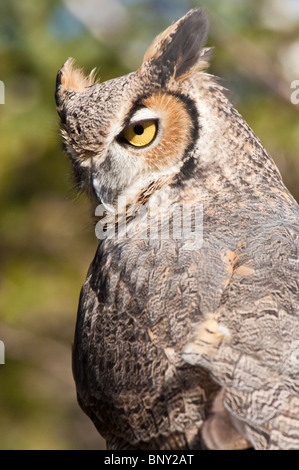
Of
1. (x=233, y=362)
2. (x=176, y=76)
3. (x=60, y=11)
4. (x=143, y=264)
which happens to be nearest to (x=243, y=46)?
(x=60, y=11)

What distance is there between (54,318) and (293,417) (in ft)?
15.1

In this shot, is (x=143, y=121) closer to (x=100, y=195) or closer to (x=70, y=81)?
(x=100, y=195)

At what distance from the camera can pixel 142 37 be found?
5.52m

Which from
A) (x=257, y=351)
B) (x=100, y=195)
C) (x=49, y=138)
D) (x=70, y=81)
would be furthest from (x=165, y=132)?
(x=49, y=138)

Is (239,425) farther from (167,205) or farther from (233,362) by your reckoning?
(167,205)

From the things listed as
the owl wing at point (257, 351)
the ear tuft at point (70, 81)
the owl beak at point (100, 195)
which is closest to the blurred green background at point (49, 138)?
the ear tuft at point (70, 81)

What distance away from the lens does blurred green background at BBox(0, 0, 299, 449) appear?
17.2 feet

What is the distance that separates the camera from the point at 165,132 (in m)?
2.57

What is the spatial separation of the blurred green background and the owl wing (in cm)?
273

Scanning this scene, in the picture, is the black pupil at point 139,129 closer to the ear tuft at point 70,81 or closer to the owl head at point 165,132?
the owl head at point 165,132

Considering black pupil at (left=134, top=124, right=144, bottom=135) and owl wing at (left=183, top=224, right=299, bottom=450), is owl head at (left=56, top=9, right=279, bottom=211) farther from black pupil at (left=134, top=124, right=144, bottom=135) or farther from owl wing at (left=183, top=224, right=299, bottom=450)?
owl wing at (left=183, top=224, right=299, bottom=450)

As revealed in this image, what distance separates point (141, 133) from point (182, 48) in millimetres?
471

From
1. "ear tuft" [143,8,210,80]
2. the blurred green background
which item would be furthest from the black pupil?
the blurred green background

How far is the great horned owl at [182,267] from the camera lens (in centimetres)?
195
